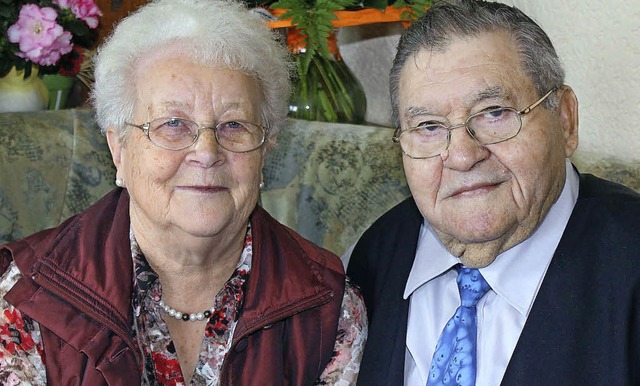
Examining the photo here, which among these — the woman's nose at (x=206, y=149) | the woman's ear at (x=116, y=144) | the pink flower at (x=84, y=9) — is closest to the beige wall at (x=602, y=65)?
the woman's nose at (x=206, y=149)

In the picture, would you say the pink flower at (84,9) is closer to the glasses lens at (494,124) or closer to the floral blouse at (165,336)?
the floral blouse at (165,336)

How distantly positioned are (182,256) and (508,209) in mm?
678

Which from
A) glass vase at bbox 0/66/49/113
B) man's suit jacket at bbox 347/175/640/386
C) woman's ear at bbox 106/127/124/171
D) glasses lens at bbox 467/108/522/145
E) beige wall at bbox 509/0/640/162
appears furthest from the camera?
glass vase at bbox 0/66/49/113

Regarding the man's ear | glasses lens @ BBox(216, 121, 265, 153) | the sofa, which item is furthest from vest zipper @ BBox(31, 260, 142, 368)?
the man's ear

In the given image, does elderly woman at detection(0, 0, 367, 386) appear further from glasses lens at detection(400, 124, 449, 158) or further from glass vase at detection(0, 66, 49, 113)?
glass vase at detection(0, 66, 49, 113)

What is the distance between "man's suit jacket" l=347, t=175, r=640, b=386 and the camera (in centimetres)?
148

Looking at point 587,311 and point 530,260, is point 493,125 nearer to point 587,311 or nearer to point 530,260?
point 530,260

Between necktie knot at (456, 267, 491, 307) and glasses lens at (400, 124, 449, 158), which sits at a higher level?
glasses lens at (400, 124, 449, 158)

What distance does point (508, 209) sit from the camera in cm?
160

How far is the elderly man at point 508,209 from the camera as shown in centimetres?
153

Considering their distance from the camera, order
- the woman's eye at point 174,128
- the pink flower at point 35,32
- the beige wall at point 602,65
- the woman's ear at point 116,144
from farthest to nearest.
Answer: the pink flower at point 35,32, the beige wall at point 602,65, the woman's ear at point 116,144, the woman's eye at point 174,128

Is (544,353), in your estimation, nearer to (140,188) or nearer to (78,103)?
(140,188)

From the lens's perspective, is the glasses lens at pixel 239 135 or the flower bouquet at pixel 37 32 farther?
the flower bouquet at pixel 37 32

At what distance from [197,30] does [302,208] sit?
89cm
